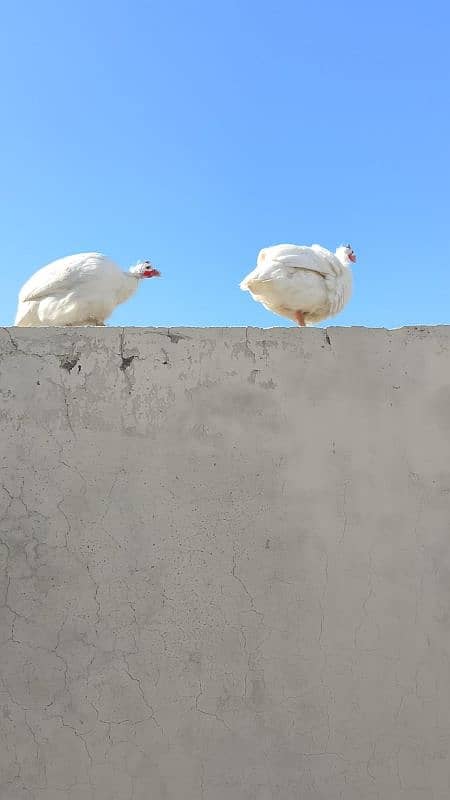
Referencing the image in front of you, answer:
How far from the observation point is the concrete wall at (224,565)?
2391 mm

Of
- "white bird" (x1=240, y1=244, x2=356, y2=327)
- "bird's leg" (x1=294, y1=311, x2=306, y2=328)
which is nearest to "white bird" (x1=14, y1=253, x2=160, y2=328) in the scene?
"white bird" (x1=240, y1=244, x2=356, y2=327)

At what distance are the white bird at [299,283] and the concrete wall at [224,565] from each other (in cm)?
123

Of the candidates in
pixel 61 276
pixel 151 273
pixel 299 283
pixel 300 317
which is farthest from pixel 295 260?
pixel 61 276

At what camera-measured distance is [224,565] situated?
8.11 feet

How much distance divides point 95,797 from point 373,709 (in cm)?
103

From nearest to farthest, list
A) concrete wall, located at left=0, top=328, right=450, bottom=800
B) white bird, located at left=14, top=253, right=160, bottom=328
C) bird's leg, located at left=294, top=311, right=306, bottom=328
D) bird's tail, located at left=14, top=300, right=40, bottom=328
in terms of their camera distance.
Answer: concrete wall, located at left=0, top=328, right=450, bottom=800
white bird, located at left=14, top=253, right=160, bottom=328
bird's tail, located at left=14, top=300, right=40, bottom=328
bird's leg, located at left=294, top=311, right=306, bottom=328

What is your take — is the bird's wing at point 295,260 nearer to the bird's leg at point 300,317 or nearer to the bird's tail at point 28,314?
the bird's leg at point 300,317

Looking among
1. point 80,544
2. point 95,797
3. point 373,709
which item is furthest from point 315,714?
point 80,544

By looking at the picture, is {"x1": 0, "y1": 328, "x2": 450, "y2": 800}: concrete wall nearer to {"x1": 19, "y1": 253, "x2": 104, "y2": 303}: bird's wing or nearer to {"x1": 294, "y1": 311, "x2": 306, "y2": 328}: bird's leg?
{"x1": 19, "y1": 253, "x2": 104, "y2": 303}: bird's wing

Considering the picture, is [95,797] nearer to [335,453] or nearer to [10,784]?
[10,784]

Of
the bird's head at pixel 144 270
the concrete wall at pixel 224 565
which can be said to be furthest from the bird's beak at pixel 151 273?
the concrete wall at pixel 224 565

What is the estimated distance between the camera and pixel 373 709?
2.44 meters

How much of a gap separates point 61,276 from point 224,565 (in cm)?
179

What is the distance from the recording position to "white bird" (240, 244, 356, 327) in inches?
150
